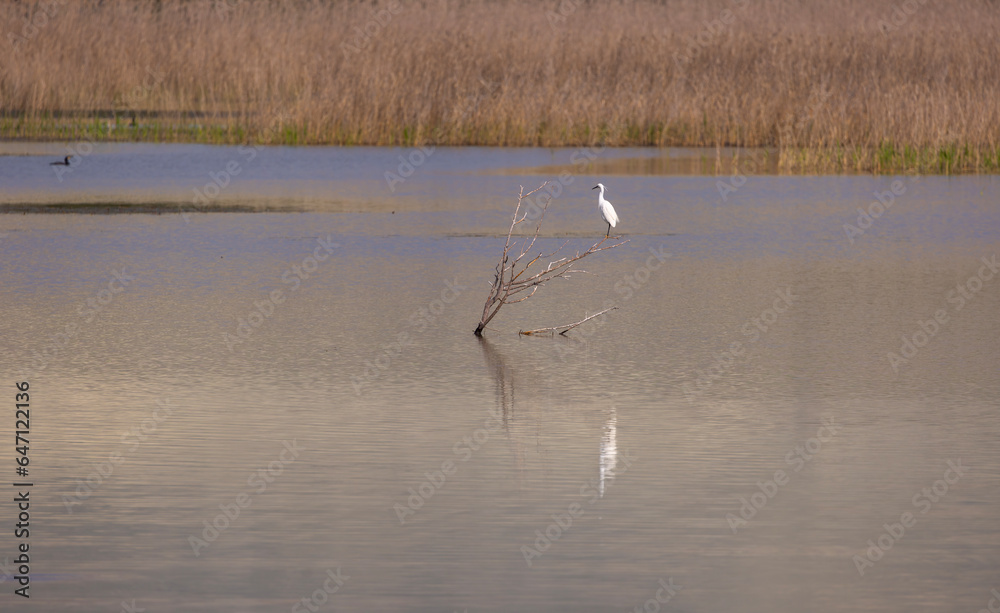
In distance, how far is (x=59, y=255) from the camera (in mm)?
12078

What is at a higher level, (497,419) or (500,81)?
(500,81)

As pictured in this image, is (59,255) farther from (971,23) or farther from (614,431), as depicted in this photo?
(971,23)

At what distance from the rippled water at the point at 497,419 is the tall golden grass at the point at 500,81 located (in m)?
6.58

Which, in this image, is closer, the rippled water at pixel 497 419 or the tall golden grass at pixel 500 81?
the rippled water at pixel 497 419

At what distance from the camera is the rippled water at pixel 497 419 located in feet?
15.3

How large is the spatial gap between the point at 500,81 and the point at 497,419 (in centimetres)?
1679

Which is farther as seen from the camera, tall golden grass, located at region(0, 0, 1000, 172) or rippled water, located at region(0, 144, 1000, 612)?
tall golden grass, located at region(0, 0, 1000, 172)

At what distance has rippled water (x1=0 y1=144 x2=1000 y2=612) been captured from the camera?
15.3ft

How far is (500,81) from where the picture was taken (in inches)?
907

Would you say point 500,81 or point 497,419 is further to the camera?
point 500,81

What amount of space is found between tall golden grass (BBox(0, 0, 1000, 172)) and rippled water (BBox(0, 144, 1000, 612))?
259 inches

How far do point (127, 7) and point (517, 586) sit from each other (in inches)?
951

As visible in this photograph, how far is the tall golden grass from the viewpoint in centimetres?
2014

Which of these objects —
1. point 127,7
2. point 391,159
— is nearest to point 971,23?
point 391,159
